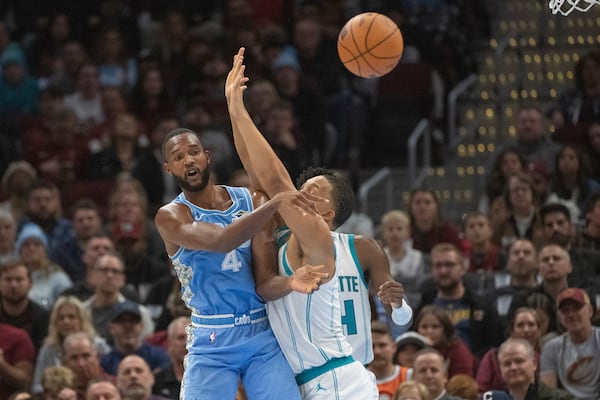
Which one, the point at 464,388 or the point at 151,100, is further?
the point at 151,100

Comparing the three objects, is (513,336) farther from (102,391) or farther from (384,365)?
(102,391)

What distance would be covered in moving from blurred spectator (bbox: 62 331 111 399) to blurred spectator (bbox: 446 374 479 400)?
2.92 m

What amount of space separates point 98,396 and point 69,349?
94 cm

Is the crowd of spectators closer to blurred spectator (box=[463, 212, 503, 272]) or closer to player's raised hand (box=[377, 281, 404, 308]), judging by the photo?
blurred spectator (box=[463, 212, 503, 272])

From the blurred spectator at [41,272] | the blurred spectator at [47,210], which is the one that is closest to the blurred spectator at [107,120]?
the blurred spectator at [47,210]

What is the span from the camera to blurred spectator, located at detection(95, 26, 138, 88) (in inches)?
655

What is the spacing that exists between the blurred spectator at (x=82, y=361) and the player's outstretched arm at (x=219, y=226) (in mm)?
3716

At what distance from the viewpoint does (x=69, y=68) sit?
16.7 meters

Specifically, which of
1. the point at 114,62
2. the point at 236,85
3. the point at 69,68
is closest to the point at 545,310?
the point at 236,85

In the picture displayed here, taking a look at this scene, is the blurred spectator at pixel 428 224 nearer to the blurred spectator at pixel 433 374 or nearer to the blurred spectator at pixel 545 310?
the blurred spectator at pixel 545 310

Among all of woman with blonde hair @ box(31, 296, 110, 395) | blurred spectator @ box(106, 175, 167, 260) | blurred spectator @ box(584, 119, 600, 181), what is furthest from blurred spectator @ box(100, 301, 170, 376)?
blurred spectator @ box(584, 119, 600, 181)

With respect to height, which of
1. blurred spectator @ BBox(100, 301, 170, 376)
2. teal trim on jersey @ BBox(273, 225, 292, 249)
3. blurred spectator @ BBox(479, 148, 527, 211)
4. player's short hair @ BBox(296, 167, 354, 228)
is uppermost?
blurred spectator @ BBox(479, 148, 527, 211)

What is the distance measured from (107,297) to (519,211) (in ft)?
13.0

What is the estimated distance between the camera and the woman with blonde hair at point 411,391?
9723mm
